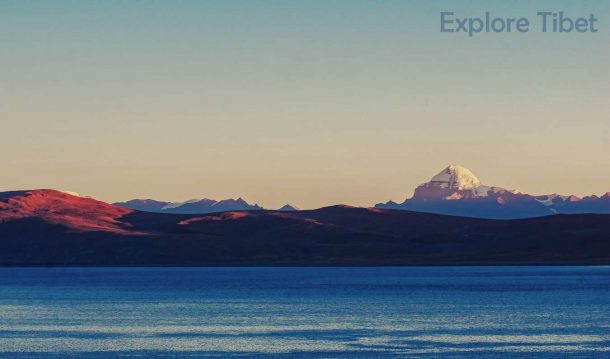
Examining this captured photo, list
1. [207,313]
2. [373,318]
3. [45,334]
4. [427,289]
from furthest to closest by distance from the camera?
[427,289], [207,313], [373,318], [45,334]

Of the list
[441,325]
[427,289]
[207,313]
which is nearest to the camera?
[441,325]

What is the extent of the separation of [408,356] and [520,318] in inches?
1394

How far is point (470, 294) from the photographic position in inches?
6334

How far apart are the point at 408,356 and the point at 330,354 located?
5185mm

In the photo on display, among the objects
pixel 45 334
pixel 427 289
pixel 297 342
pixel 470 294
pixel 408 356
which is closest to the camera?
pixel 408 356

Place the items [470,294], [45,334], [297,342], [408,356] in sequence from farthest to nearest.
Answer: [470,294], [45,334], [297,342], [408,356]

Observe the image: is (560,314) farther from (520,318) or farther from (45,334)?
(45,334)

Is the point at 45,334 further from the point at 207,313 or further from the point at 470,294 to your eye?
the point at 470,294

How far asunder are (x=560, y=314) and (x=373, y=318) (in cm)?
1950

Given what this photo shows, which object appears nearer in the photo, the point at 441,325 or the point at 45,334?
the point at 45,334

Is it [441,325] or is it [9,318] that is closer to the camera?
[441,325]

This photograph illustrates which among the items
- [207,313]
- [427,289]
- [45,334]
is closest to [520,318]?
Answer: [207,313]

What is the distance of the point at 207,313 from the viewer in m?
117

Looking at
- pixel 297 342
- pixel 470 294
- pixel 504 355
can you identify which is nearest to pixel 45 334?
pixel 297 342
